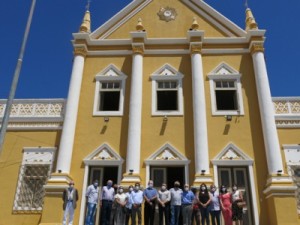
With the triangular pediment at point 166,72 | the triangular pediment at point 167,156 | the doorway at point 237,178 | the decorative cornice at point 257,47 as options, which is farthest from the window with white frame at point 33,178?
the decorative cornice at point 257,47

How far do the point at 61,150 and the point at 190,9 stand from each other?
33.3ft

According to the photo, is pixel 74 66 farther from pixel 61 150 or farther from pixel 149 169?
pixel 149 169

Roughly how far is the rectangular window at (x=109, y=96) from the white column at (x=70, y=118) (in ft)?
3.86

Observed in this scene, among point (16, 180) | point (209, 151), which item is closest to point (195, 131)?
point (209, 151)

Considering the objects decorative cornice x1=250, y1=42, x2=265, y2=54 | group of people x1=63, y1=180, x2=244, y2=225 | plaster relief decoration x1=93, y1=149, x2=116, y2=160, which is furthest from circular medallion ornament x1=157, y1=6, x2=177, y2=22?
group of people x1=63, y1=180, x2=244, y2=225

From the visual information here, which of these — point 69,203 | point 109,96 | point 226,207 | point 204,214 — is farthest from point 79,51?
point 226,207

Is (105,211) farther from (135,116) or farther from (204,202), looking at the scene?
(135,116)

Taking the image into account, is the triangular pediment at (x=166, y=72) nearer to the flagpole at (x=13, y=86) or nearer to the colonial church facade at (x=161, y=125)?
the colonial church facade at (x=161, y=125)

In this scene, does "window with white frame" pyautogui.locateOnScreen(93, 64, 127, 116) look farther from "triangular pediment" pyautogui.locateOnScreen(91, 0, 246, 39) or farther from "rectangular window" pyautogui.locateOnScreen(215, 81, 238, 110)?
"rectangular window" pyautogui.locateOnScreen(215, 81, 238, 110)

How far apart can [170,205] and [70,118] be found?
6167 mm

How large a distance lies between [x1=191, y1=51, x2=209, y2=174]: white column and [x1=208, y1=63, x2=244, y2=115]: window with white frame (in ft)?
2.24

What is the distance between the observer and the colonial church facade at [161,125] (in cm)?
1445

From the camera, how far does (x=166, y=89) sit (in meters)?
16.7

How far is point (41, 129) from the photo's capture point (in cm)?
1616
